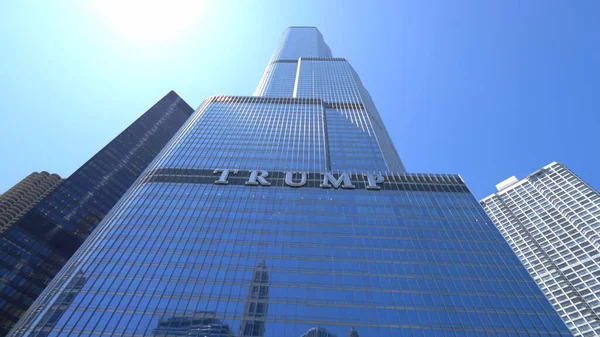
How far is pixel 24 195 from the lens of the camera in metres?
117

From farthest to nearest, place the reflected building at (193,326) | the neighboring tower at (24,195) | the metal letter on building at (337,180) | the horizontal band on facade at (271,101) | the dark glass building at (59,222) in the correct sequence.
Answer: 1. the horizontal band on facade at (271,101)
2. the neighboring tower at (24,195)
3. the dark glass building at (59,222)
4. the metal letter on building at (337,180)
5. the reflected building at (193,326)

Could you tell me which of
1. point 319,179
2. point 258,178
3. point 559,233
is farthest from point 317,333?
point 559,233

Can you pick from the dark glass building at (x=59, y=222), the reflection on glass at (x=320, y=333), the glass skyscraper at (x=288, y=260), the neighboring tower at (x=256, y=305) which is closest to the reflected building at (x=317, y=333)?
the reflection on glass at (x=320, y=333)

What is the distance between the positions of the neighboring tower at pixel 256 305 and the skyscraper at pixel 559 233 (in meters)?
96.5

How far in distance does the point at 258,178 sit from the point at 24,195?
10054 centimetres

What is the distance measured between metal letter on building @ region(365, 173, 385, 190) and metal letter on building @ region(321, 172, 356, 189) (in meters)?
4.05

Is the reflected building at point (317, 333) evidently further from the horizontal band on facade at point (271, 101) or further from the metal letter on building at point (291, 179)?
the horizontal band on facade at point (271, 101)

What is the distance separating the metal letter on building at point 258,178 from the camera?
70062 mm

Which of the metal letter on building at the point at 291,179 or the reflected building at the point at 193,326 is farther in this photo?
the metal letter on building at the point at 291,179

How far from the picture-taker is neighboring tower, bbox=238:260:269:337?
4100 centimetres

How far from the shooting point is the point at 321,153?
85375mm

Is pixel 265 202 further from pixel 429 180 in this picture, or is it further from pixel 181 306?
pixel 429 180

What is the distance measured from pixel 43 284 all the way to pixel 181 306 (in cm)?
7733

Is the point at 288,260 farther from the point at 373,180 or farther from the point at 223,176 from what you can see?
the point at 373,180
